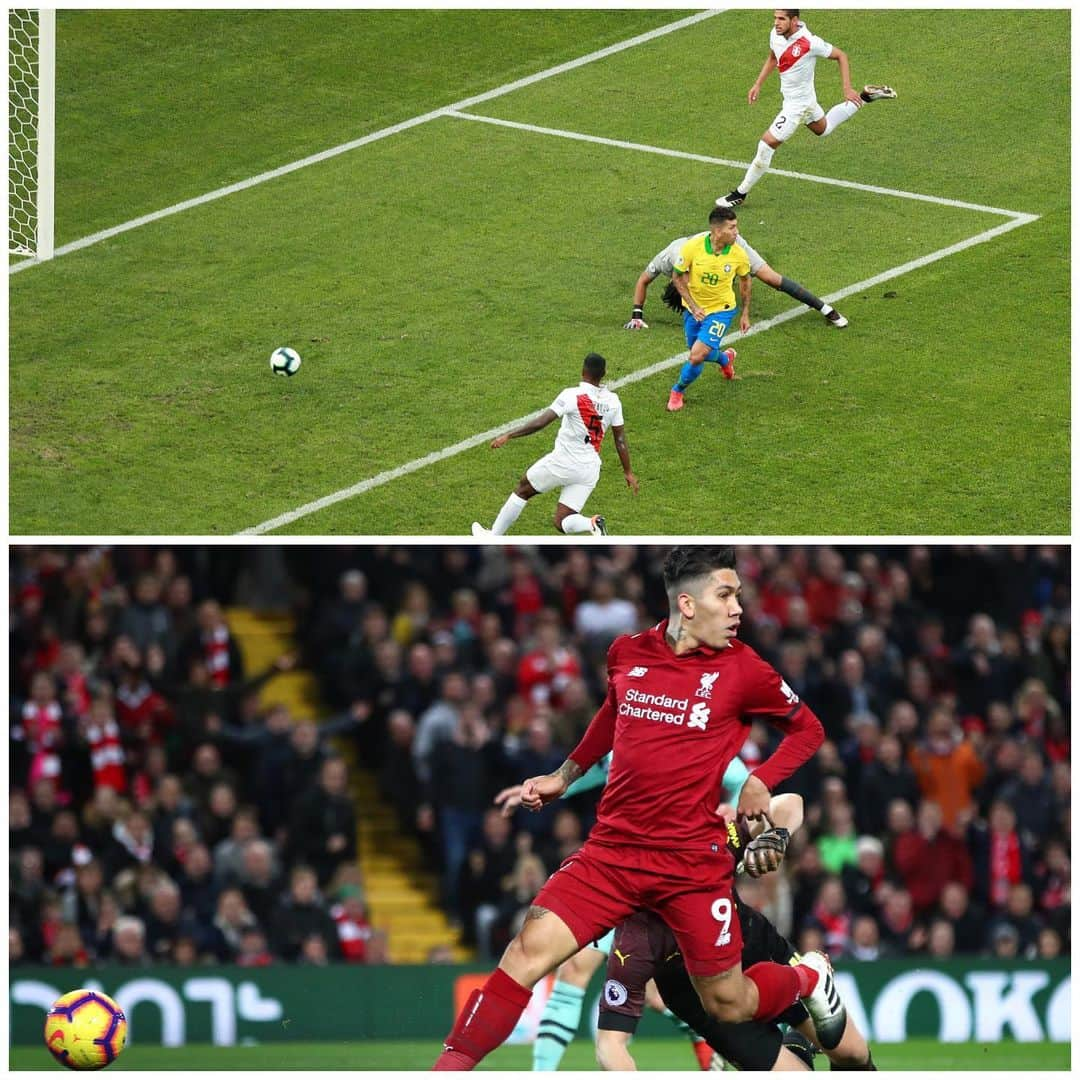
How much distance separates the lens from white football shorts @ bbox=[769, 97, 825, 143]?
1670 centimetres

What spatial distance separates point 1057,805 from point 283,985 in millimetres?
5220

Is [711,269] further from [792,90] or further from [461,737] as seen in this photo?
[461,737]

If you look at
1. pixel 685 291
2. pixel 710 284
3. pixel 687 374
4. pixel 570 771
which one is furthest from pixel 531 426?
pixel 570 771

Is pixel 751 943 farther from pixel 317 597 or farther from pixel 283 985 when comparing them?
pixel 317 597

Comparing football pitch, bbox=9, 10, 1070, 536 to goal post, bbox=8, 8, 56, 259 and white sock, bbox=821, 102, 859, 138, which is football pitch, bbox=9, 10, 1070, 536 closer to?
goal post, bbox=8, 8, 56, 259

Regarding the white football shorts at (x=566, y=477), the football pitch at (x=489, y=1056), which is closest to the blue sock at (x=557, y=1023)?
the football pitch at (x=489, y=1056)

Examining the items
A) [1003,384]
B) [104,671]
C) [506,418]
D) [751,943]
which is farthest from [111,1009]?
[1003,384]

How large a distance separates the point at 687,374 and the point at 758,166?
3.63m

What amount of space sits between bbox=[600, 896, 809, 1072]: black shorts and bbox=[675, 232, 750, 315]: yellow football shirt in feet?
24.4

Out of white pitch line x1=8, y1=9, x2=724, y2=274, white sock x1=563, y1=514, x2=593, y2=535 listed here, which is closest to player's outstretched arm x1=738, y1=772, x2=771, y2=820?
white sock x1=563, y1=514, x2=593, y2=535

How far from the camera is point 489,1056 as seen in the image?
1109cm

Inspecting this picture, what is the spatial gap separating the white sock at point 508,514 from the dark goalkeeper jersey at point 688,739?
5.83 m

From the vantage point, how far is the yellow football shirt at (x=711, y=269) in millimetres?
14117

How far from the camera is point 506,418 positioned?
46.0ft
